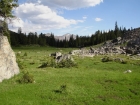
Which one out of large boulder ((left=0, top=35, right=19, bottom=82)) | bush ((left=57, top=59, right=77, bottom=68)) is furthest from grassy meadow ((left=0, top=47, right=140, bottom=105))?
bush ((left=57, top=59, right=77, bottom=68))

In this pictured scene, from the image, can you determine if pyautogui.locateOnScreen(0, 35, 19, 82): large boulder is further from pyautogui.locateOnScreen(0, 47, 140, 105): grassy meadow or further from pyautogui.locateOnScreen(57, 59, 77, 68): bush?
pyautogui.locateOnScreen(57, 59, 77, 68): bush

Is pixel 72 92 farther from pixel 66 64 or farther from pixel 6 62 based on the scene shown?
pixel 66 64

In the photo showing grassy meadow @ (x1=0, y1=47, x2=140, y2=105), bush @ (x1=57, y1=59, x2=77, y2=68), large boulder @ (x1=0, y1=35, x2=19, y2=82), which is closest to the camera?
grassy meadow @ (x1=0, y1=47, x2=140, y2=105)

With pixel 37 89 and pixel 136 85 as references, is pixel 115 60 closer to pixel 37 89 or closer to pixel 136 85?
pixel 136 85

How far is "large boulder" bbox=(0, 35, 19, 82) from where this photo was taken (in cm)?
2791

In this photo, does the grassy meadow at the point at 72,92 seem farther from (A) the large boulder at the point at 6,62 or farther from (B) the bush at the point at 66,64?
(B) the bush at the point at 66,64

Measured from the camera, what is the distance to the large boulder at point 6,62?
27.9 m

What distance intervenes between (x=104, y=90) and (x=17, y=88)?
10708 millimetres

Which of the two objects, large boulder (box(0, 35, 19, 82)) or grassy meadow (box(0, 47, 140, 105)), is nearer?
grassy meadow (box(0, 47, 140, 105))

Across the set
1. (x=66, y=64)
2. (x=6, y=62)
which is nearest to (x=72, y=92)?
(x=6, y=62)

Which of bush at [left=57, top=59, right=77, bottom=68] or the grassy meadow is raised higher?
bush at [left=57, top=59, right=77, bottom=68]

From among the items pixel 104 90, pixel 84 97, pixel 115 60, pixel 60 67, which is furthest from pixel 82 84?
pixel 115 60

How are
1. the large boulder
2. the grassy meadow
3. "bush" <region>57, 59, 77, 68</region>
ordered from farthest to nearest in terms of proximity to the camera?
1. "bush" <region>57, 59, 77, 68</region>
2. the large boulder
3. the grassy meadow

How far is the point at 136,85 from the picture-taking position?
26.8 m
